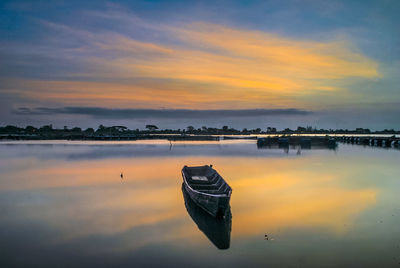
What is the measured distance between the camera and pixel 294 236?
13.4 m

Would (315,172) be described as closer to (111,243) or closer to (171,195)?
(171,195)

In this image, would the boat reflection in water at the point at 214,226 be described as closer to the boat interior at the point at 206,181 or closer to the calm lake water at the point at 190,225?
the calm lake water at the point at 190,225

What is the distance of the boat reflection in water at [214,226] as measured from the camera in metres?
12.9

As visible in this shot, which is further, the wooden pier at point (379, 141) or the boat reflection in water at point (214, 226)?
the wooden pier at point (379, 141)

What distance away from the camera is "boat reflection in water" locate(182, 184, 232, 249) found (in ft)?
42.3

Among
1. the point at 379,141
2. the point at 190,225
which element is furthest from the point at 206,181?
the point at 379,141

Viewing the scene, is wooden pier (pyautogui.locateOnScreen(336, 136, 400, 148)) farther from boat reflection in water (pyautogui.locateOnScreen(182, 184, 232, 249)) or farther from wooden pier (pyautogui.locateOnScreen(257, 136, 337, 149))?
boat reflection in water (pyautogui.locateOnScreen(182, 184, 232, 249))

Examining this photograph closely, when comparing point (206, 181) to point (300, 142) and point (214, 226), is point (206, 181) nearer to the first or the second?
point (214, 226)

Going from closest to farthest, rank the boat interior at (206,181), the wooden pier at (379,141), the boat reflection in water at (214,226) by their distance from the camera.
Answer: the boat reflection in water at (214,226)
the boat interior at (206,181)
the wooden pier at (379,141)

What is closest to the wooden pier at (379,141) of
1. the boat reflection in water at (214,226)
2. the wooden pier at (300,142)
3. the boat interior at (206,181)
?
the wooden pier at (300,142)

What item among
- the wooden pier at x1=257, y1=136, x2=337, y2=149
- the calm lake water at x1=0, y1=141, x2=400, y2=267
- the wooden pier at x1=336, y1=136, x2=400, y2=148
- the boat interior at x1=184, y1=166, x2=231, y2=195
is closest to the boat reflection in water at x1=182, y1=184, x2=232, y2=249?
the calm lake water at x1=0, y1=141, x2=400, y2=267

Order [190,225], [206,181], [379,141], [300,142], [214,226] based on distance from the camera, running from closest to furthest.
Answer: [214,226] → [190,225] → [206,181] → [300,142] → [379,141]

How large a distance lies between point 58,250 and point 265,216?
10098 mm

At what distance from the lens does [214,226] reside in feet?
46.7
